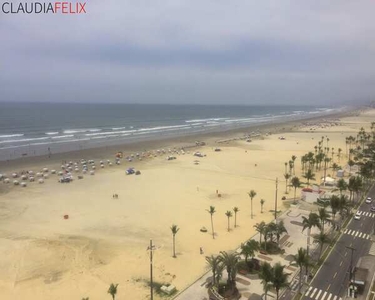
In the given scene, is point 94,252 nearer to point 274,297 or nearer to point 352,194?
point 274,297

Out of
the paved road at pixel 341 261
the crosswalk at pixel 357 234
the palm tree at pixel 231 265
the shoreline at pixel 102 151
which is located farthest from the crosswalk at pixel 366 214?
the shoreline at pixel 102 151

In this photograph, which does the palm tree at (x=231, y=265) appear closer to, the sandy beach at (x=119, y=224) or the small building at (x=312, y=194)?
the sandy beach at (x=119, y=224)

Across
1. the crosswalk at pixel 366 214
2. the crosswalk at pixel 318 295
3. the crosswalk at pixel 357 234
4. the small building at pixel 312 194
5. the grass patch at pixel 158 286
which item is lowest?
the grass patch at pixel 158 286

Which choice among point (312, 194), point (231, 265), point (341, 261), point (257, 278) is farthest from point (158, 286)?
point (312, 194)

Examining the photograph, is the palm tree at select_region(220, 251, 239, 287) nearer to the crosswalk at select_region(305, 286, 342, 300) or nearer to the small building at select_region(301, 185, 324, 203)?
the crosswalk at select_region(305, 286, 342, 300)

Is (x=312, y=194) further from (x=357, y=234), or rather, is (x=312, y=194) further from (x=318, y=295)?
(x=318, y=295)

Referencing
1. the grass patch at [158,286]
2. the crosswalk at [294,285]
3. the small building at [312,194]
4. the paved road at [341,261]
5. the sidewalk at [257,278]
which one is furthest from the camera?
the small building at [312,194]

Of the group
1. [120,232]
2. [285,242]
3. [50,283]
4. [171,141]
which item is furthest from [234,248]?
[171,141]
